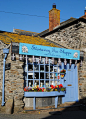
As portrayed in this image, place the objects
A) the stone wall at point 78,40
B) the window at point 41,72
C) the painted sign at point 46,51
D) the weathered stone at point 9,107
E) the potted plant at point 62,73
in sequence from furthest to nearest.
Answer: the stone wall at point 78,40 < the potted plant at point 62,73 < the window at point 41,72 < the painted sign at point 46,51 < the weathered stone at point 9,107

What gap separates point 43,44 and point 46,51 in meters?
1.22

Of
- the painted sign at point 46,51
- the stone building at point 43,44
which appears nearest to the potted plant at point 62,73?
the painted sign at point 46,51

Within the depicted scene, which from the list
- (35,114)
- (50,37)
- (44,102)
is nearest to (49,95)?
(44,102)

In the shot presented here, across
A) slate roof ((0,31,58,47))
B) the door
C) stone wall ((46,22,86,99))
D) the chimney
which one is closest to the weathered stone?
slate roof ((0,31,58,47))

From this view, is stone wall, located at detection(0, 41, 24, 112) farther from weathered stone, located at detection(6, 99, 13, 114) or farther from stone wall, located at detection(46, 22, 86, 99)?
stone wall, located at detection(46, 22, 86, 99)

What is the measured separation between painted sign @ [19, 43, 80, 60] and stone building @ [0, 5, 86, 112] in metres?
0.31

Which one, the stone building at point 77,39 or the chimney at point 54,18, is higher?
the chimney at point 54,18

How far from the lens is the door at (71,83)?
32.2 ft

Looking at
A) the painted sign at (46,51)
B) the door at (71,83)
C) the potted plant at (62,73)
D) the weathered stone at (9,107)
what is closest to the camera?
the weathered stone at (9,107)

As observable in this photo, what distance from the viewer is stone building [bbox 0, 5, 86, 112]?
26.8ft

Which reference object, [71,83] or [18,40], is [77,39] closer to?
[71,83]

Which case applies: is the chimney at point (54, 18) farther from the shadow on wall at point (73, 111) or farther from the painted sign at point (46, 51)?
the shadow on wall at point (73, 111)

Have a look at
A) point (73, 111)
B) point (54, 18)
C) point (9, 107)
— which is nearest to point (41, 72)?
point (9, 107)

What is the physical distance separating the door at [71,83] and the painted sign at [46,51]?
27.7 inches
